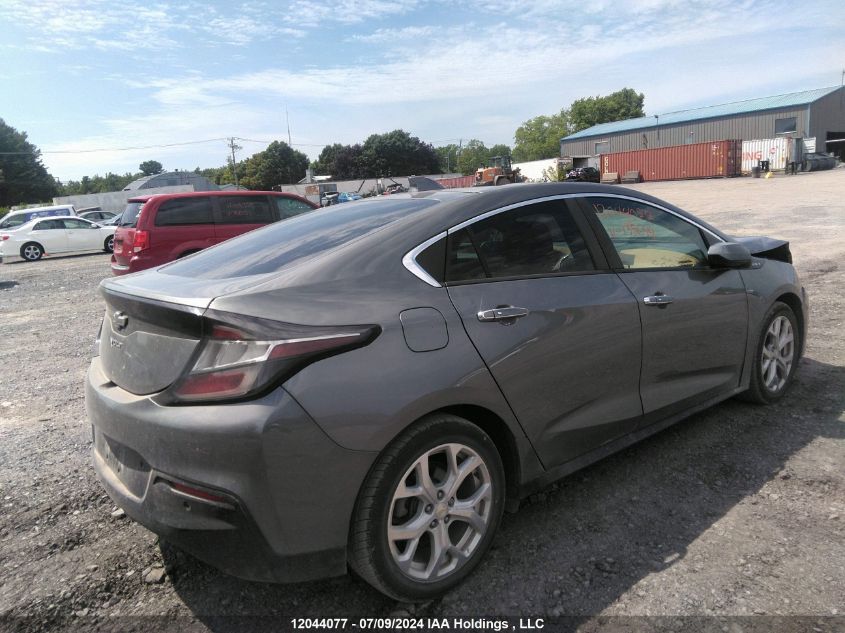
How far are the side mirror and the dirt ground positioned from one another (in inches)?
41.2

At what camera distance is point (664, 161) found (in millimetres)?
49312

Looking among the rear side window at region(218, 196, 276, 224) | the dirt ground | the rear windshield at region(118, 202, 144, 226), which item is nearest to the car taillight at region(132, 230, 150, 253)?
the rear side window at region(218, 196, 276, 224)

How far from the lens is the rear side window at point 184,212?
34.4ft

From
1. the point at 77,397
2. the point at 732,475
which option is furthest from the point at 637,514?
the point at 77,397

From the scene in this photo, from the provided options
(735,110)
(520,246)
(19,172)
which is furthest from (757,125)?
(19,172)

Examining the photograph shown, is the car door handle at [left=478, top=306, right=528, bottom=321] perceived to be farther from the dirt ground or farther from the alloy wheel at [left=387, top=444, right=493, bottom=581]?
the dirt ground

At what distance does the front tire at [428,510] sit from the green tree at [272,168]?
103 meters

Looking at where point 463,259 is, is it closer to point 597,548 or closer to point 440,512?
point 440,512

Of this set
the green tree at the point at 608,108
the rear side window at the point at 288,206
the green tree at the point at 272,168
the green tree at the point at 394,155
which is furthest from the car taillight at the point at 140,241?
the green tree at the point at 608,108

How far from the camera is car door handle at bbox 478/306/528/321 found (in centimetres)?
252

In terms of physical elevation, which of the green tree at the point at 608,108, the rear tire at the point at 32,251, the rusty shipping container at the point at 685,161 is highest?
the green tree at the point at 608,108

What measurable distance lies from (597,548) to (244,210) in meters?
10.1

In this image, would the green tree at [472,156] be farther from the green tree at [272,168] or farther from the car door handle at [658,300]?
the car door handle at [658,300]

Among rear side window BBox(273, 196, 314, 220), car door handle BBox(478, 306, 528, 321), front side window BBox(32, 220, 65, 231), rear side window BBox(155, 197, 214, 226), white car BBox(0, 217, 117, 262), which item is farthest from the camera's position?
front side window BBox(32, 220, 65, 231)
